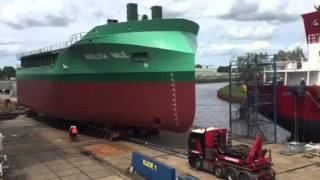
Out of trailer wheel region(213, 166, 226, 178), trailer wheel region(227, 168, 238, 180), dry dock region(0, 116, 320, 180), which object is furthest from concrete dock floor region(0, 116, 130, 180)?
trailer wheel region(227, 168, 238, 180)

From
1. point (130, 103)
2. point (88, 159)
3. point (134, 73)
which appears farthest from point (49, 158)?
point (134, 73)

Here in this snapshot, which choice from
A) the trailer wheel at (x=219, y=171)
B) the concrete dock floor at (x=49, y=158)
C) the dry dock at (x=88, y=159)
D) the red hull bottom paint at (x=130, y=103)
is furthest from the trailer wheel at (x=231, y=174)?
the red hull bottom paint at (x=130, y=103)

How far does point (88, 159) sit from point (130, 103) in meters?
4.06

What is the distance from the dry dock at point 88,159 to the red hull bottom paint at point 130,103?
142 cm

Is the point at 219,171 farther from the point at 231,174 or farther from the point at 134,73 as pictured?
the point at 134,73

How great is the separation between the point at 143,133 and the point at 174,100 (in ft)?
15.4

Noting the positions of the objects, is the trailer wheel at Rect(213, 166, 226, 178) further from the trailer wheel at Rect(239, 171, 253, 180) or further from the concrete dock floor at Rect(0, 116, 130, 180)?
the concrete dock floor at Rect(0, 116, 130, 180)

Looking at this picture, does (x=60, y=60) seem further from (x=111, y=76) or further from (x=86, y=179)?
(x=86, y=179)

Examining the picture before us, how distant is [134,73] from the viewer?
2066 centimetres

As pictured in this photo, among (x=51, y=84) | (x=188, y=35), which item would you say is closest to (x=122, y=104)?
(x=188, y=35)

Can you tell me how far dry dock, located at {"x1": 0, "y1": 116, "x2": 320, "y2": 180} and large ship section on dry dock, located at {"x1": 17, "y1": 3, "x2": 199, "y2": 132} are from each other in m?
1.79

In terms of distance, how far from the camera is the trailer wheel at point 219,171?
14.5 metres

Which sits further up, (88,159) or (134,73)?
(134,73)

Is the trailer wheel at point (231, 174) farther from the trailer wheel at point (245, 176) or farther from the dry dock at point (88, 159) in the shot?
the dry dock at point (88, 159)
